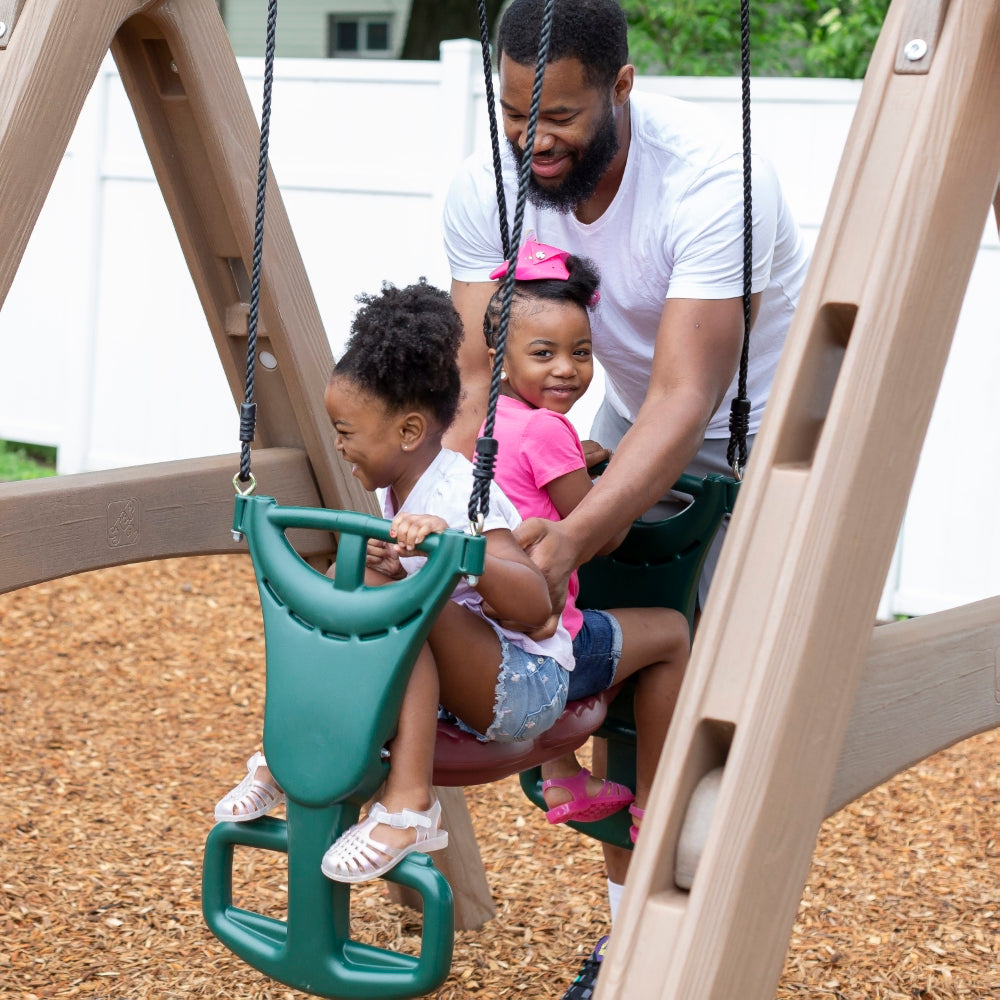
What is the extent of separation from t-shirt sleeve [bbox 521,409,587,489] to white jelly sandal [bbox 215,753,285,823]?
60cm

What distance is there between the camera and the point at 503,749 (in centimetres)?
195

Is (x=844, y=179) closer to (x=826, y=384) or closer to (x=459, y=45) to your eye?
(x=826, y=384)

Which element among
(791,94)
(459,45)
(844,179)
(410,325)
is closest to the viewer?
(844,179)

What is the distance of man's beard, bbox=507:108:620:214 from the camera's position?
2363mm

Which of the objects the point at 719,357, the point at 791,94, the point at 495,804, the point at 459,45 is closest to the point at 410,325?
the point at 719,357

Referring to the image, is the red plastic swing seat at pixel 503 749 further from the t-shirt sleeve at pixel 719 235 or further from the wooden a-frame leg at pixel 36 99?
the wooden a-frame leg at pixel 36 99

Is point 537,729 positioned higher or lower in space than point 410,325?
lower

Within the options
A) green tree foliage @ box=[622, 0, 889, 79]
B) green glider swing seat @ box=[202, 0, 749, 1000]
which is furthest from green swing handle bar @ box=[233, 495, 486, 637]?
green tree foliage @ box=[622, 0, 889, 79]

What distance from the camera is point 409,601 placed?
5.36ft

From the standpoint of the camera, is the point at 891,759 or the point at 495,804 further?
the point at 495,804

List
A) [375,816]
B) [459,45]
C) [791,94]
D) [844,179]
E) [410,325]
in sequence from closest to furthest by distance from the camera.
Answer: [844,179] → [375,816] → [410,325] → [791,94] → [459,45]

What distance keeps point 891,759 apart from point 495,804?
9.22 ft

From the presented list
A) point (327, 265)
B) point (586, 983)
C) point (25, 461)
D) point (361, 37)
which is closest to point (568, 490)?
point (586, 983)

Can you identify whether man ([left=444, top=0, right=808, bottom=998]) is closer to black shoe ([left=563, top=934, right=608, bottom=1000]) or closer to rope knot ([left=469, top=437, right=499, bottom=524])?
black shoe ([left=563, top=934, right=608, bottom=1000])
